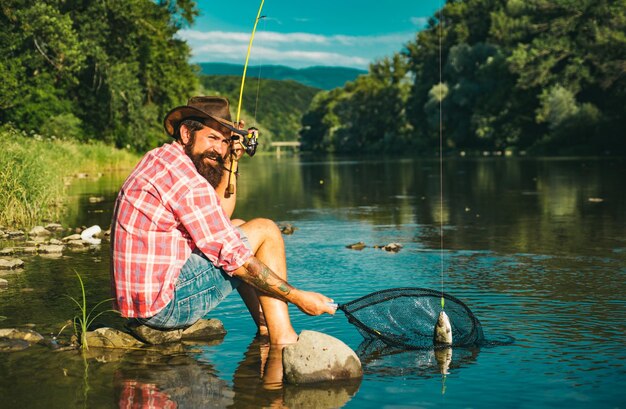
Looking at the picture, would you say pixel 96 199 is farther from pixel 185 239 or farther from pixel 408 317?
pixel 185 239

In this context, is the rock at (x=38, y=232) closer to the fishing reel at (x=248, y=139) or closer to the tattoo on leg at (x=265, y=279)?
the fishing reel at (x=248, y=139)

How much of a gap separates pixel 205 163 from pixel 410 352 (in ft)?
6.40

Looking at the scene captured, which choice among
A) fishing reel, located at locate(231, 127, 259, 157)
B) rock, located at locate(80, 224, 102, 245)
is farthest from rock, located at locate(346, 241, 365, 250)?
fishing reel, located at locate(231, 127, 259, 157)

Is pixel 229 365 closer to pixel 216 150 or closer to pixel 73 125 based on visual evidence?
pixel 216 150

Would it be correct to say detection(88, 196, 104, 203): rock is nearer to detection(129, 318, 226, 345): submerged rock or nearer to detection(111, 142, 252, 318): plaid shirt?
detection(129, 318, 226, 345): submerged rock

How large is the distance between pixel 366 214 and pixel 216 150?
11.7 meters

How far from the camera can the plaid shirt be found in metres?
5.29

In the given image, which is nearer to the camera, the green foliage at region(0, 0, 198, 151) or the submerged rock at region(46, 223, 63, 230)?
the submerged rock at region(46, 223, 63, 230)

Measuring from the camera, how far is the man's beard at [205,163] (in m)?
5.57

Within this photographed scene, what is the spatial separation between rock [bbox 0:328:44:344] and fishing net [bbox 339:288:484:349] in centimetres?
222

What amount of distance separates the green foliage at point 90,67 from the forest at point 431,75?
76mm

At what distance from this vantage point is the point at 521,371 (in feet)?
17.6

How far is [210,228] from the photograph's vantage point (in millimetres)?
5293

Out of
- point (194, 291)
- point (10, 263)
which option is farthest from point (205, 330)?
point (10, 263)
